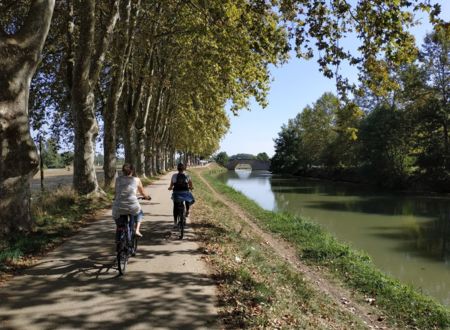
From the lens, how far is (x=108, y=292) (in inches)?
253

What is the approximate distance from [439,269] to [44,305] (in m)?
12.0

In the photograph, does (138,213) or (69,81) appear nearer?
(138,213)

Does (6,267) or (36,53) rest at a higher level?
(36,53)

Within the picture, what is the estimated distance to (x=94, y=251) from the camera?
352 inches

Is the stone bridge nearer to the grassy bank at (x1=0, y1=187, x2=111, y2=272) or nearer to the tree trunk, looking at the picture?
the grassy bank at (x1=0, y1=187, x2=111, y2=272)

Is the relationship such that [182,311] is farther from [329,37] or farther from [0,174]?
[329,37]

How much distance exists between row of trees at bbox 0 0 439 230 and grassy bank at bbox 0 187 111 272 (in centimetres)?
55

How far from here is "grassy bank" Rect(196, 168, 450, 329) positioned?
912 centimetres

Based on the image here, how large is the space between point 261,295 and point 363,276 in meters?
5.39

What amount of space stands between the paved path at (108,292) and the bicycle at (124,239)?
222 millimetres

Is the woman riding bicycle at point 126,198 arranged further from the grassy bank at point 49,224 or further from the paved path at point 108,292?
the grassy bank at point 49,224

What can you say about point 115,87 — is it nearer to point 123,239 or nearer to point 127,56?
point 127,56

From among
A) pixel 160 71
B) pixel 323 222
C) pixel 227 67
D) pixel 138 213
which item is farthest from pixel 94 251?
pixel 160 71

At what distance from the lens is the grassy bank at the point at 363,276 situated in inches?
359
